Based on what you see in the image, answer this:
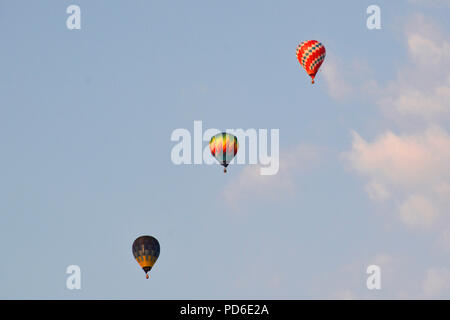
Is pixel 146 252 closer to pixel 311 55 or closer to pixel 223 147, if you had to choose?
pixel 223 147

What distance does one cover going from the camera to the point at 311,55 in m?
125

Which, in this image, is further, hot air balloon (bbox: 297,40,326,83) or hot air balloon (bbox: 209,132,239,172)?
hot air balloon (bbox: 297,40,326,83)

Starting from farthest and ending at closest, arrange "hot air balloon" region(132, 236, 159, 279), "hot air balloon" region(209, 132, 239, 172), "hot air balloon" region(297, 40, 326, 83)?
1. "hot air balloon" region(297, 40, 326, 83)
2. "hot air balloon" region(132, 236, 159, 279)
3. "hot air balloon" region(209, 132, 239, 172)

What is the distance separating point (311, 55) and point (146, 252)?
86.9ft

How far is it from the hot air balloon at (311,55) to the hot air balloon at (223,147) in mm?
13167

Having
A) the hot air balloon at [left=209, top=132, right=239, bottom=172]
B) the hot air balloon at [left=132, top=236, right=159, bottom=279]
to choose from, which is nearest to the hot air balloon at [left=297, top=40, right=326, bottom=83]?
the hot air balloon at [left=209, top=132, right=239, bottom=172]

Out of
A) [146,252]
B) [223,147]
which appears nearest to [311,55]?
[223,147]

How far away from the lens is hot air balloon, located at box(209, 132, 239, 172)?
379 ft

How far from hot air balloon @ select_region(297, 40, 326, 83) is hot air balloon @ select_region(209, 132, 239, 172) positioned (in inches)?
518

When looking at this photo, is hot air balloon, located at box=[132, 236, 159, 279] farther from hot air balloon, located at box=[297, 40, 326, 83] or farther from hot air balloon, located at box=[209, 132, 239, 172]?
hot air balloon, located at box=[297, 40, 326, 83]
